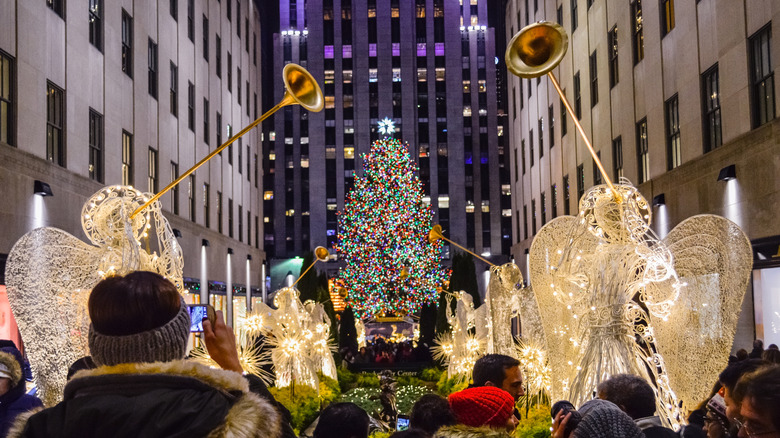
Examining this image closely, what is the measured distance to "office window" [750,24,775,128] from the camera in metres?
14.1

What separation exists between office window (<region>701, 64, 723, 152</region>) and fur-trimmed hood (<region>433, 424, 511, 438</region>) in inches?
568

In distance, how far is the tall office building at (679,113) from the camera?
14508mm

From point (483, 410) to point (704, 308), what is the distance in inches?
162

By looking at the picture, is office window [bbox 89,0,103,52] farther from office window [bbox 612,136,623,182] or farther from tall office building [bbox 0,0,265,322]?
office window [bbox 612,136,623,182]

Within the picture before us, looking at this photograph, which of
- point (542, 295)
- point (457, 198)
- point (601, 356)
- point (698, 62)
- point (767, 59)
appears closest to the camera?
point (601, 356)

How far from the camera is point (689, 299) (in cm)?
747

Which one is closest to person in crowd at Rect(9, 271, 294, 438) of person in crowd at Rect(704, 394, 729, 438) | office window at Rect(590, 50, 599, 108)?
person in crowd at Rect(704, 394, 729, 438)

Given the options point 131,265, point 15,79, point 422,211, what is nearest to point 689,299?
point 131,265

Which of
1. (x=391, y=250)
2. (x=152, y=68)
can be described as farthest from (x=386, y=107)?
(x=152, y=68)

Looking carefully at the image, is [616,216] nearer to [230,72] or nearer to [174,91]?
[174,91]

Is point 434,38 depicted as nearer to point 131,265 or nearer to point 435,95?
point 435,95

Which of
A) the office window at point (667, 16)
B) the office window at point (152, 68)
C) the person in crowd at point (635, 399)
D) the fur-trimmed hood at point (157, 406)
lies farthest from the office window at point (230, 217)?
the fur-trimmed hood at point (157, 406)

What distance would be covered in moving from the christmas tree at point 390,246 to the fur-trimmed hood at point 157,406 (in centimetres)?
3931

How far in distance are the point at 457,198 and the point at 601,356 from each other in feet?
181
